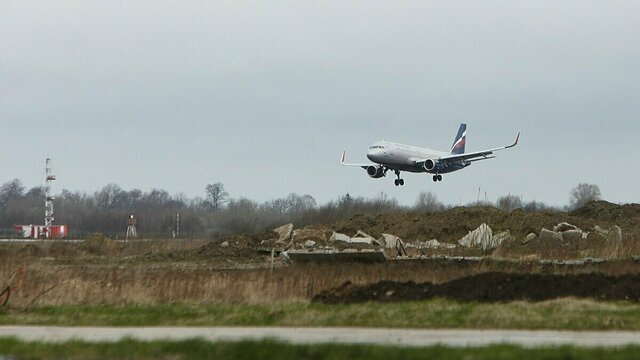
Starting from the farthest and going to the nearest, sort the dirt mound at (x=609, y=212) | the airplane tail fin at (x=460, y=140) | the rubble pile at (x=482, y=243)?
the airplane tail fin at (x=460, y=140) < the dirt mound at (x=609, y=212) < the rubble pile at (x=482, y=243)

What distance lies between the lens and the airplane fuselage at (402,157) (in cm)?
5809

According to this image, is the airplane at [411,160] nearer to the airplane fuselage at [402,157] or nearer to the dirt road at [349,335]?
the airplane fuselage at [402,157]

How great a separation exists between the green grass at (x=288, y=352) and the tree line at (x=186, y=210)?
3453 centimetres

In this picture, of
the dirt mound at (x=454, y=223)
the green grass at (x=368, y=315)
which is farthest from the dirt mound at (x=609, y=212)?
the green grass at (x=368, y=315)

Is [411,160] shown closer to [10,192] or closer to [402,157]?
[402,157]

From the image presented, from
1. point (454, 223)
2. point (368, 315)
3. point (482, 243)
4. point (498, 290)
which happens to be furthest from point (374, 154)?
point (368, 315)

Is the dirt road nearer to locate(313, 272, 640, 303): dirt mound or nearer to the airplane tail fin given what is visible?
locate(313, 272, 640, 303): dirt mound

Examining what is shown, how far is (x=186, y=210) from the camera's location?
80500 millimetres

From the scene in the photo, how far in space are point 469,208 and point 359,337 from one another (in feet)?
120

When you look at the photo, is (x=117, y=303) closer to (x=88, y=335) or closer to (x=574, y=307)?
(x=88, y=335)

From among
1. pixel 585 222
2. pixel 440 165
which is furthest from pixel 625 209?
pixel 440 165

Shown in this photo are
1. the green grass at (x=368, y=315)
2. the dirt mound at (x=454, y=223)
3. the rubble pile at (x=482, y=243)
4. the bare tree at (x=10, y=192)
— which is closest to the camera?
the green grass at (x=368, y=315)

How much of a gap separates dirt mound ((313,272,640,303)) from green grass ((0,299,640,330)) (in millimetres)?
671

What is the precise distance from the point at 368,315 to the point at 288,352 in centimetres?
527
